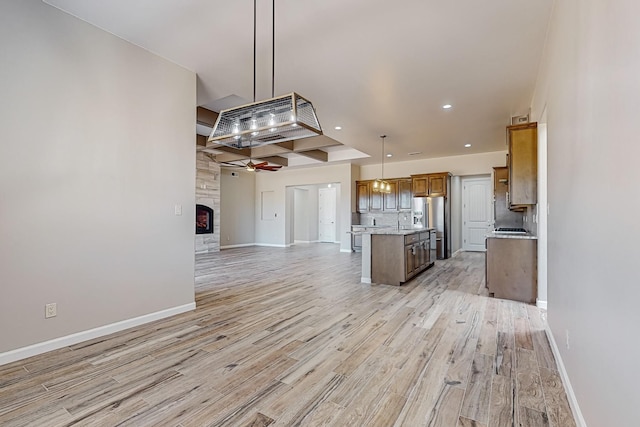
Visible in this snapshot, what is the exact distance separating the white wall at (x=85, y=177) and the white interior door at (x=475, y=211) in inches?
317

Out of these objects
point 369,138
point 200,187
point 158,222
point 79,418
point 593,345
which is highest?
point 369,138

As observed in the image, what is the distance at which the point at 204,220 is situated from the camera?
30.4ft

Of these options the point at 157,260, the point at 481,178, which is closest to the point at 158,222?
the point at 157,260

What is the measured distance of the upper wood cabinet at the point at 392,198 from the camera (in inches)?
356

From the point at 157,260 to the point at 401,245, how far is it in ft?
11.2

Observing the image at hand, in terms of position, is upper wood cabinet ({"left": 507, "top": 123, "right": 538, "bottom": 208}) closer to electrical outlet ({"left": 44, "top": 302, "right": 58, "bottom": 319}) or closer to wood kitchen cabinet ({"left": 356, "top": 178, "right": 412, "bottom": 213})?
electrical outlet ({"left": 44, "top": 302, "right": 58, "bottom": 319})

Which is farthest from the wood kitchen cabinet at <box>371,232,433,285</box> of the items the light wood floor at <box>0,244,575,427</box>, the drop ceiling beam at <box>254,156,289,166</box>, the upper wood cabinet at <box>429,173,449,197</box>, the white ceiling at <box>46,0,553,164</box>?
the drop ceiling beam at <box>254,156,289,166</box>

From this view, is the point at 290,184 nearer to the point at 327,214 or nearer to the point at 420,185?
the point at 327,214

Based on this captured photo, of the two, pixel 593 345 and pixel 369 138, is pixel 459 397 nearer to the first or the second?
pixel 593 345

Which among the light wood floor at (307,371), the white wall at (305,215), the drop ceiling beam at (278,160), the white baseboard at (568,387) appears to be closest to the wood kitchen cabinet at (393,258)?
the light wood floor at (307,371)

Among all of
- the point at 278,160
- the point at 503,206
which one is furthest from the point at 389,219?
the point at 278,160

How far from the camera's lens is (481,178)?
348 inches

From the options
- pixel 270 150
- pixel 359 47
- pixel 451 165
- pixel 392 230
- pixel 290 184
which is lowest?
pixel 392 230

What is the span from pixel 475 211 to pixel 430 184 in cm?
191
